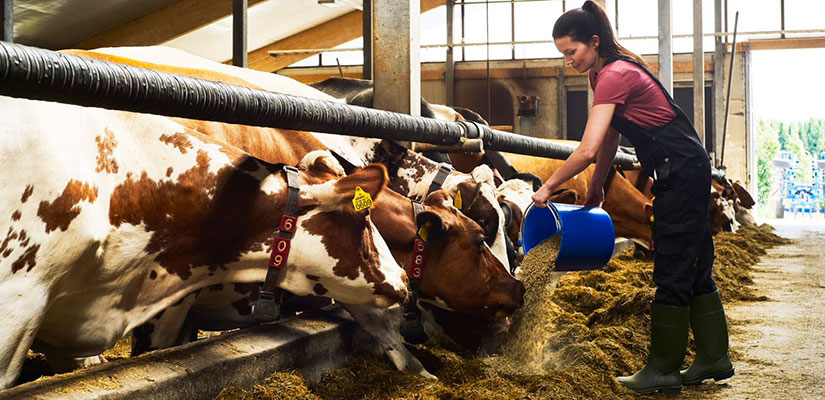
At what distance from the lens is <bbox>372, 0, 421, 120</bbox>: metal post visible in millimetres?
4684

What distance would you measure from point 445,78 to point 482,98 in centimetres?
116

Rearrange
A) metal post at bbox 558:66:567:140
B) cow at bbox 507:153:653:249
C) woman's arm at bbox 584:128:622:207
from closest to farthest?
woman's arm at bbox 584:128:622:207, cow at bbox 507:153:653:249, metal post at bbox 558:66:567:140

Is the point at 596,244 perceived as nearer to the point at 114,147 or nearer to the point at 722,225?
the point at 114,147

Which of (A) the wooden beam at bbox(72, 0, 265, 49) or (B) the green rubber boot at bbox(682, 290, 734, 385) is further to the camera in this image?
(A) the wooden beam at bbox(72, 0, 265, 49)

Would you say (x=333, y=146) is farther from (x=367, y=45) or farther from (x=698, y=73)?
(x=698, y=73)

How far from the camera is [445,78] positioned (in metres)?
24.3

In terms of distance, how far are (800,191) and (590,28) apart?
33840 millimetres

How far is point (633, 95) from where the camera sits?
12.1 ft

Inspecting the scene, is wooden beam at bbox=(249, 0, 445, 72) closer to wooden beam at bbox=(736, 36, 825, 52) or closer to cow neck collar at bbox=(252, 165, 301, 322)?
wooden beam at bbox=(736, 36, 825, 52)

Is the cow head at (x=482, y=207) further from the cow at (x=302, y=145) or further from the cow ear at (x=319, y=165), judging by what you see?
the cow ear at (x=319, y=165)

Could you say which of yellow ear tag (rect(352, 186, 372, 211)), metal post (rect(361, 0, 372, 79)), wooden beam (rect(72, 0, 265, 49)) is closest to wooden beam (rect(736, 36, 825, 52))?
wooden beam (rect(72, 0, 265, 49))

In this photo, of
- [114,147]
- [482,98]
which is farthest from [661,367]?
[482,98]

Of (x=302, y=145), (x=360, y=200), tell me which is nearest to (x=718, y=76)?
(x=302, y=145)

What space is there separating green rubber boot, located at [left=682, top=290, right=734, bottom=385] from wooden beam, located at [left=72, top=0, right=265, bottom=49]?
11.7 meters
